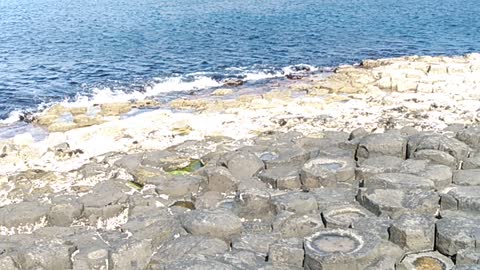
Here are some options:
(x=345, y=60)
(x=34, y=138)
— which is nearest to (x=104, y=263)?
(x=34, y=138)

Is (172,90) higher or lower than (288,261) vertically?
lower

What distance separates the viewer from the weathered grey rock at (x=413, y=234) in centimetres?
861

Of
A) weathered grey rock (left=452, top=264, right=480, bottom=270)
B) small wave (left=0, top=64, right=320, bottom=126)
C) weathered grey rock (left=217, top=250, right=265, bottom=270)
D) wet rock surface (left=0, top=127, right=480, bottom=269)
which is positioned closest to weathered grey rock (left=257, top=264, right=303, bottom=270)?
wet rock surface (left=0, top=127, right=480, bottom=269)

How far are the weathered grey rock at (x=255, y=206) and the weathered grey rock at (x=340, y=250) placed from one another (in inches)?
69.1

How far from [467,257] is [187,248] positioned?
171 inches

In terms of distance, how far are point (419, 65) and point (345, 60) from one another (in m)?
6.30

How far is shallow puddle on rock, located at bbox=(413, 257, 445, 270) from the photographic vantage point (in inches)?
328

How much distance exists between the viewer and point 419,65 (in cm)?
2573

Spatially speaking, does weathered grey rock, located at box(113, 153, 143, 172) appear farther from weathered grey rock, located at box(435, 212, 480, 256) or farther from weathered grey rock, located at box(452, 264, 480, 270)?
weathered grey rock, located at box(452, 264, 480, 270)

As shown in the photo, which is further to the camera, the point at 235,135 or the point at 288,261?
the point at 235,135

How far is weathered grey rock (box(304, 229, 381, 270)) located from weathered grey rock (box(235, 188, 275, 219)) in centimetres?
176

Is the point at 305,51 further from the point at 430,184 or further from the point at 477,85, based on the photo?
the point at 430,184

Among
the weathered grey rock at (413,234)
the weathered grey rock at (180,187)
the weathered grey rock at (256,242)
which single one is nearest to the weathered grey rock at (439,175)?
the weathered grey rock at (413,234)

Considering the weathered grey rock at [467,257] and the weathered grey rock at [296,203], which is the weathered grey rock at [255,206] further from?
the weathered grey rock at [467,257]
